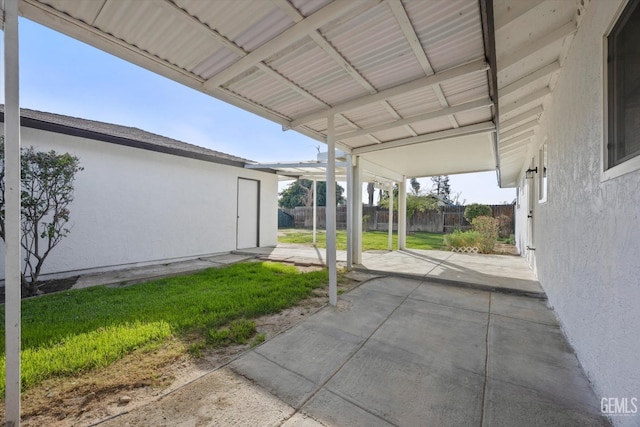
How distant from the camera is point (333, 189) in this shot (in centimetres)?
415

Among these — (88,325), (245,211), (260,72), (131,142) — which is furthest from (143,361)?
(245,211)

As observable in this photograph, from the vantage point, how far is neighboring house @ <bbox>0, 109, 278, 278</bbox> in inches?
215

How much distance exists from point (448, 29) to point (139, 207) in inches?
294

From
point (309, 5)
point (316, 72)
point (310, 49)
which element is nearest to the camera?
point (309, 5)

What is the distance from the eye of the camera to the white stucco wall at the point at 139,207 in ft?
18.2

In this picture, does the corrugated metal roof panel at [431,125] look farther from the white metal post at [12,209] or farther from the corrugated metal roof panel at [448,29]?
the white metal post at [12,209]

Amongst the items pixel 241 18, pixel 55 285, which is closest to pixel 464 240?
pixel 241 18

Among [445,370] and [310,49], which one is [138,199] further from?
[445,370]

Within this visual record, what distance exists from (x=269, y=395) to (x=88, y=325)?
2621 millimetres

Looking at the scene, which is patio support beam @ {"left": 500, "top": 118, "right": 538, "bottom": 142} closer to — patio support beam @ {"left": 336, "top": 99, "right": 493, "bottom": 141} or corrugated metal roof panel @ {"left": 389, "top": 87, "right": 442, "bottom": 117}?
patio support beam @ {"left": 336, "top": 99, "right": 493, "bottom": 141}

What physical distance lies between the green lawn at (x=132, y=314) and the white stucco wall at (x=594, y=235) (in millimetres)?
3281

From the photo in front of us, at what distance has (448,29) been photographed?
6.93 feet

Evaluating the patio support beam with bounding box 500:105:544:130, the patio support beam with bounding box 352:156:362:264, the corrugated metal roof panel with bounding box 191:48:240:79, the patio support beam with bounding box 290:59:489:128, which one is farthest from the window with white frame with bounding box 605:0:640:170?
the patio support beam with bounding box 352:156:362:264

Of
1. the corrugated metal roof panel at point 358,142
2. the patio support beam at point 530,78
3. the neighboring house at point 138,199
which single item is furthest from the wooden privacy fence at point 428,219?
the patio support beam at point 530,78
